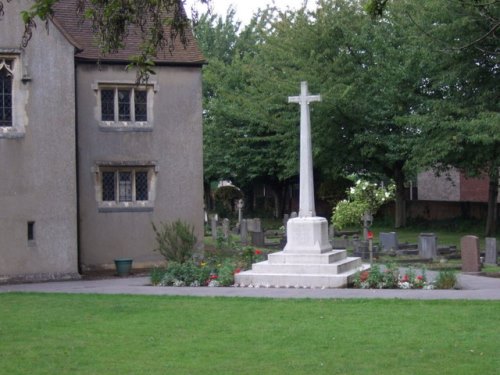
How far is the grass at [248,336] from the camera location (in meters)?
10.4

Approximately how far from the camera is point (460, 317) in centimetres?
1395

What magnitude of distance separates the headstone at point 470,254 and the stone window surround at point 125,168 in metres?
9.17

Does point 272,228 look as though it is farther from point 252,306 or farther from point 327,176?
point 252,306

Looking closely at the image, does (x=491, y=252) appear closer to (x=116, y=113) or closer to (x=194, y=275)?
(x=194, y=275)

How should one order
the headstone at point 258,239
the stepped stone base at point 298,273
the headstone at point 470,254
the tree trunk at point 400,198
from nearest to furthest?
1. the stepped stone base at point 298,273
2. the headstone at point 470,254
3. the headstone at point 258,239
4. the tree trunk at point 400,198

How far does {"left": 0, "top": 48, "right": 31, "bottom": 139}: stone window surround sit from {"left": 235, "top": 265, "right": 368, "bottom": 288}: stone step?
7.32m

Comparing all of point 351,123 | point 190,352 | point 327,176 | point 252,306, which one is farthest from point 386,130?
point 190,352

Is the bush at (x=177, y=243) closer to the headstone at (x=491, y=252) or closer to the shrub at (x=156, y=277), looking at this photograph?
the shrub at (x=156, y=277)

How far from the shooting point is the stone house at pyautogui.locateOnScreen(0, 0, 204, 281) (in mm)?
22750

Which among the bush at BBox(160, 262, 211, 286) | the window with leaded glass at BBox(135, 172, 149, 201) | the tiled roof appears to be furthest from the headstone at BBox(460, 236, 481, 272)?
the tiled roof

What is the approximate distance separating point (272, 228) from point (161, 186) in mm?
22725

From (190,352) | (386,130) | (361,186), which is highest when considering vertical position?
(386,130)

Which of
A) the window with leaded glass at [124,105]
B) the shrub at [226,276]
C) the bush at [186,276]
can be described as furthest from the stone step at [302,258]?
the window with leaded glass at [124,105]

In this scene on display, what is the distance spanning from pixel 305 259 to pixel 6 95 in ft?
30.2
